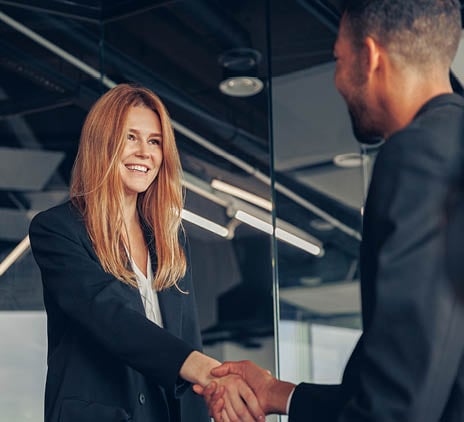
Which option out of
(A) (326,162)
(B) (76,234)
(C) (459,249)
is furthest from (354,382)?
(A) (326,162)

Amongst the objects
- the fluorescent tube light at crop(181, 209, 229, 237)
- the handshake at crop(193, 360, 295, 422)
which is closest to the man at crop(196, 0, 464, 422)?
the handshake at crop(193, 360, 295, 422)

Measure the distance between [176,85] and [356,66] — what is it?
309cm

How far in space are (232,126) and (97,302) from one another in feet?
8.63

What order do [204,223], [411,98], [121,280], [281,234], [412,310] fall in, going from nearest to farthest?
[412,310] → [411,98] → [121,280] → [281,234] → [204,223]

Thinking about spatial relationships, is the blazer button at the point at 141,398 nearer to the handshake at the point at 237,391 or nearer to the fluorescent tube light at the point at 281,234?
the handshake at the point at 237,391

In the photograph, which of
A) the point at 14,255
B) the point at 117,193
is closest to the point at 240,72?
the point at 14,255

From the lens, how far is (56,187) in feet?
14.5

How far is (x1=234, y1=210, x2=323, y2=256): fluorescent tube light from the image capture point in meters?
4.81

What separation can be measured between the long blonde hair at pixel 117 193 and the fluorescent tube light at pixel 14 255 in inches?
60.1

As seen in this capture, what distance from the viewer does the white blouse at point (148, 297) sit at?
8.68ft

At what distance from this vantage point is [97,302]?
2.46 m

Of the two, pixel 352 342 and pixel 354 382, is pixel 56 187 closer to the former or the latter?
pixel 352 342

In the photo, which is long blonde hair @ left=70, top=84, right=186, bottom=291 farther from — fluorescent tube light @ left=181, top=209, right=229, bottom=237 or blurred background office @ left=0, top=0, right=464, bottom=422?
fluorescent tube light @ left=181, top=209, right=229, bottom=237

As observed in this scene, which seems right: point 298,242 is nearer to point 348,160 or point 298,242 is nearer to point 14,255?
point 348,160
